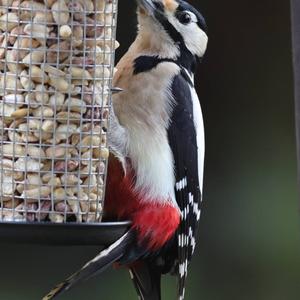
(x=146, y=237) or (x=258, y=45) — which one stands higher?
(x=258, y=45)

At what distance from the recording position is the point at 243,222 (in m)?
5.71

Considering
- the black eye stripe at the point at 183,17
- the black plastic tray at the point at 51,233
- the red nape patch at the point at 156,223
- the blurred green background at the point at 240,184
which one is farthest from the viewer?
the blurred green background at the point at 240,184

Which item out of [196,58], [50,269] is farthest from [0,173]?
[50,269]

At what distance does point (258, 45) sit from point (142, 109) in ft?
9.03

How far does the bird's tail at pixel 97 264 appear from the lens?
9.02ft

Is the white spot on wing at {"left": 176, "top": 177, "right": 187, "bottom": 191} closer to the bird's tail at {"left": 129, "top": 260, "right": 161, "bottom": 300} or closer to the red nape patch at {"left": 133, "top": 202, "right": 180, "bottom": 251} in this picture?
the red nape patch at {"left": 133, "top": 202, "right": 180, "bottom": 251}

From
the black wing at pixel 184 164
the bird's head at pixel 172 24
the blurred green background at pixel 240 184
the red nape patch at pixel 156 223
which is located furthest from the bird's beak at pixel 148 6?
the blurred green background at pixel 240 184

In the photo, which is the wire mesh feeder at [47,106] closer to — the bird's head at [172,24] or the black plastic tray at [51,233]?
the black plastic tray at [51,233]

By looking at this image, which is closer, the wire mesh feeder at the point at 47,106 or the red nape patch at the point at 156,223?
the wire mesh feeder at the point at 47,106

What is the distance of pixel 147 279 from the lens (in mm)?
3311

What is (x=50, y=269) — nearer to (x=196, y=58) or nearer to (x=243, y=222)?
(x=243, y=222)

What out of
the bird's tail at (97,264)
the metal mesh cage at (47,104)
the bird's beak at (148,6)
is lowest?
the bird's tail at (97,264)

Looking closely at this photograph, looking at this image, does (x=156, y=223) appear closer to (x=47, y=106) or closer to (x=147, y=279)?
(x=147, y=279)

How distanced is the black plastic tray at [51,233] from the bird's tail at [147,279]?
23.1 inches
